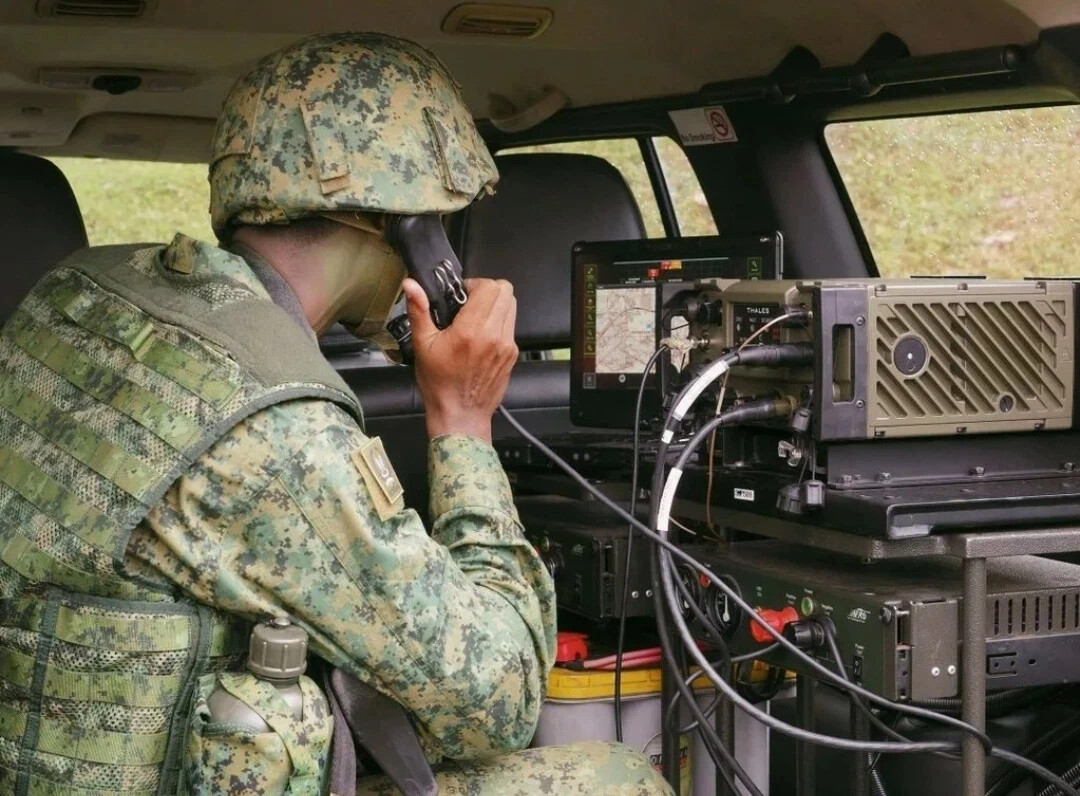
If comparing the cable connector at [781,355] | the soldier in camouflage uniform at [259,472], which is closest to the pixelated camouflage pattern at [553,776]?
the soldier in camouflage uniform at [259,472]

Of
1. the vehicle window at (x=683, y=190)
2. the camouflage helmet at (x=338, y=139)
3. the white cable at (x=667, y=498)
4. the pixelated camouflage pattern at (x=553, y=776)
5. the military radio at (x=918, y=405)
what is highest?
the vehicle window at (x=683, y=190)

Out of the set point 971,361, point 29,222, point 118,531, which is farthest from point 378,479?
point 29,222

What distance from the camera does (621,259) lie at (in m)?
3.21

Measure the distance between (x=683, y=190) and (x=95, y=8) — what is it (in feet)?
5.41

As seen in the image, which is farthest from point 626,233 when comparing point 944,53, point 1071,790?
point 1071,790

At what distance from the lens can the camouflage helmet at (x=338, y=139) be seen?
208cm

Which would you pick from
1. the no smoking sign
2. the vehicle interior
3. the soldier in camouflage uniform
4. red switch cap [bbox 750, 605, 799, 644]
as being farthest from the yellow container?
the no smoking sign

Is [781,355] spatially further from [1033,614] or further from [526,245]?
[526,245]

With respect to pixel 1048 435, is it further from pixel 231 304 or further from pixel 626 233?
pixel 626 233

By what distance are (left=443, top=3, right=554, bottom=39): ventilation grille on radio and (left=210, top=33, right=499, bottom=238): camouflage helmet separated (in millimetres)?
1185

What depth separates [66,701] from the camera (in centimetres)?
191

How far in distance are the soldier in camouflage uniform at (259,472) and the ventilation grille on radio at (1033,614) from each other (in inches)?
23.9

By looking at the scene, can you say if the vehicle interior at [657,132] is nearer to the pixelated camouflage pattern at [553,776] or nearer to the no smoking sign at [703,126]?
the no smoking sign at [703,126]

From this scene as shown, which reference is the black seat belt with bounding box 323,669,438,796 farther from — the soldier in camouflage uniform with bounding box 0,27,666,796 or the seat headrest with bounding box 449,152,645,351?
the seat headrest with bounding box 449,152,645,351
